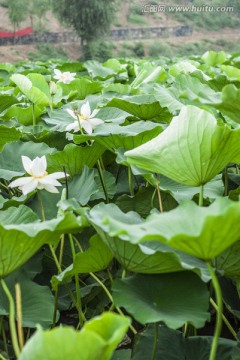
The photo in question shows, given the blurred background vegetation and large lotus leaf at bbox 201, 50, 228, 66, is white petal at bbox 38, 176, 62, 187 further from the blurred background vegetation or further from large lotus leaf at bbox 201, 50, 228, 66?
the blurred background vegetation

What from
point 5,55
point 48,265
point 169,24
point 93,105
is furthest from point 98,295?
point 169,24

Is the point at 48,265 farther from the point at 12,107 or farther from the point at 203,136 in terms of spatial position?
the point at 12,107

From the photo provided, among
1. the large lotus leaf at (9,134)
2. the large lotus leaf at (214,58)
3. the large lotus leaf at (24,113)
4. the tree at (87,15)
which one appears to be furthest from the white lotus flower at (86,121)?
the tree at (87,15)

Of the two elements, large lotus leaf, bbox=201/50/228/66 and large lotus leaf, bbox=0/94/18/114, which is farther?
large lotus leaf, bbox=201/50/228/66

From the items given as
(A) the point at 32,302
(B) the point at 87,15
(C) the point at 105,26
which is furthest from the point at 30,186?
(C) the point at 105,26

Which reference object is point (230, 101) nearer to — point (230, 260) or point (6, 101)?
point (230, 260)

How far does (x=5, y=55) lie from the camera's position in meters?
28.2

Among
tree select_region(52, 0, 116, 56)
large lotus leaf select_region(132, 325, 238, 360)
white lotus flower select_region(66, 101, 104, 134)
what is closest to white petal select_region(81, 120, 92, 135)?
white lotus flower select_region(66, 101, 104, 134)

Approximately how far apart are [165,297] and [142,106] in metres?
0.52

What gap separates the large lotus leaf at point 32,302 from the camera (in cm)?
68

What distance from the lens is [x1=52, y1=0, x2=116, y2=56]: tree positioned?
24.5m

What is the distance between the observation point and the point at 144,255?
1.97 feet

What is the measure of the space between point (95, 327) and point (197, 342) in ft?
0.86

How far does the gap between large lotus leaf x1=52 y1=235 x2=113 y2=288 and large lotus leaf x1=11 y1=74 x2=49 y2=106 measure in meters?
0.70
